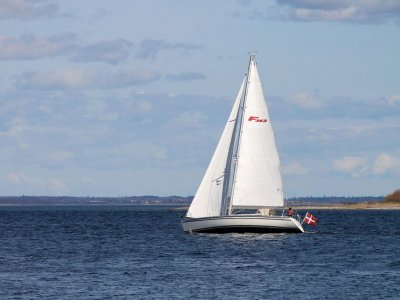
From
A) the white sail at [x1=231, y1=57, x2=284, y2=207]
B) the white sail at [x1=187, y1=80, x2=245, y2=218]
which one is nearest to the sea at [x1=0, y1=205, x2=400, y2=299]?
the white sail at [x1=187, y1=80, x2=245, y2=218]

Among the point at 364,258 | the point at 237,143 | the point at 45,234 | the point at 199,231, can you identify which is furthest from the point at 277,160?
the point at 45,234

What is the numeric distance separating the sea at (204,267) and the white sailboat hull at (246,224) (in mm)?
824

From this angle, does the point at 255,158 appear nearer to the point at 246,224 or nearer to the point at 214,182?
the point at 214,182

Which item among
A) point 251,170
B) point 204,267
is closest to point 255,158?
point 251,170

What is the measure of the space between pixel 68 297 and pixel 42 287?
4.33m

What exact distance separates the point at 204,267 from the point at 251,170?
23.3 m

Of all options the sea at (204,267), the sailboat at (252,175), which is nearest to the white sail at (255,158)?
the sailboat at (252,175)

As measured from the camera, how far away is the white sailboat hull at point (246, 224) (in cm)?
8300

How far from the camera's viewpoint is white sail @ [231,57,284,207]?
85.8 meters

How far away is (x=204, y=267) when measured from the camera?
63.7 meters

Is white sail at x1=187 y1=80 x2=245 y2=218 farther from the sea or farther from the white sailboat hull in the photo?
the sea

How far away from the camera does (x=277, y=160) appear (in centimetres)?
8600

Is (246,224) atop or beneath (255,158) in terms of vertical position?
beneath

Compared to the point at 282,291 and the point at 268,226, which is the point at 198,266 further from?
the point at 268,226
